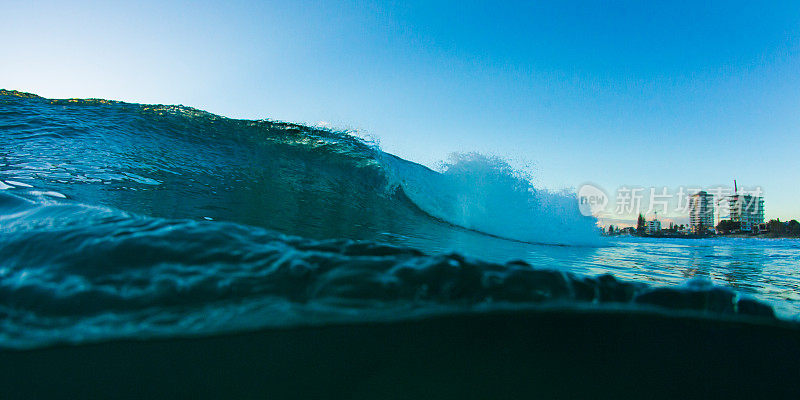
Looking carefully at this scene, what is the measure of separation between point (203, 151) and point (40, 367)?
6.20 metres

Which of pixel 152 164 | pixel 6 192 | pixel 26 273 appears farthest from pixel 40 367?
pixel 152 164

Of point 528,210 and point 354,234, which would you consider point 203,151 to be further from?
point 528,210

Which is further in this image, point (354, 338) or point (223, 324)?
point (354, 338)

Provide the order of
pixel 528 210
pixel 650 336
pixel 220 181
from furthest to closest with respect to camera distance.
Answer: pixel 528 210 → pixel 220 181 → pixel 650 336

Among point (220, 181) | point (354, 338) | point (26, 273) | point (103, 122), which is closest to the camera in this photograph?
point (26, 273)

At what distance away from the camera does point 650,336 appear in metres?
2.59

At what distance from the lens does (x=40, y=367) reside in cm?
216

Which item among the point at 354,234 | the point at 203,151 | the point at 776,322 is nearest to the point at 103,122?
the point at 203,151

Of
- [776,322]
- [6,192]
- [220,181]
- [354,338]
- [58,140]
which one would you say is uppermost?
[58,140]

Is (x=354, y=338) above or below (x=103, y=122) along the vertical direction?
below

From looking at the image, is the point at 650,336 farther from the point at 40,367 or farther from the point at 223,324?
the point at 40,367

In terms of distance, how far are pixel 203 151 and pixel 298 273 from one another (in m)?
6.87

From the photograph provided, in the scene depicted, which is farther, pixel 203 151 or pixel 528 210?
pixel 528 210

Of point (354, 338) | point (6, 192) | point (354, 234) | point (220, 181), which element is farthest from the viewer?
point (220, 181)
